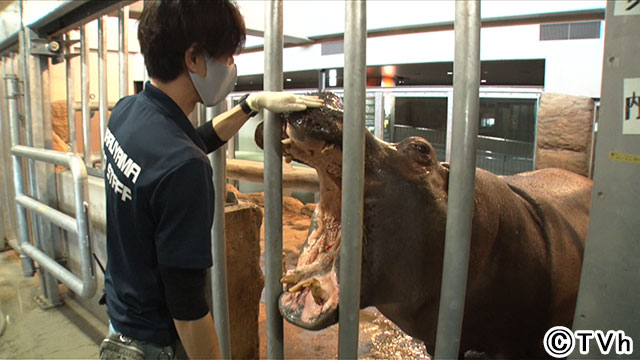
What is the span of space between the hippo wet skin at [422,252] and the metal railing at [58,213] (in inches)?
76.5

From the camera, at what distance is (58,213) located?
12.4 ft

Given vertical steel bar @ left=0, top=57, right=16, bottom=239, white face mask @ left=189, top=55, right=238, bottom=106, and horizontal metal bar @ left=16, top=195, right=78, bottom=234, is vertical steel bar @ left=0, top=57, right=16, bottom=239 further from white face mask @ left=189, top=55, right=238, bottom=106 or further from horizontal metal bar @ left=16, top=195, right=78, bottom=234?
white face mask @ left=189, top=55, right=238, bottom=106

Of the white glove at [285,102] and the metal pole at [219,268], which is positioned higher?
the white glove at [285,102]

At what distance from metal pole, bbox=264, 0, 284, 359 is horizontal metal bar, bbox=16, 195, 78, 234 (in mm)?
2246

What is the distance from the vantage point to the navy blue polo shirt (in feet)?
4.21

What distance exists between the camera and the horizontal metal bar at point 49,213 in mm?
3506

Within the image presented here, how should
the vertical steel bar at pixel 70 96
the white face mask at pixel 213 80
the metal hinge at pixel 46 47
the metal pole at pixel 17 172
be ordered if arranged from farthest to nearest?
→ the metal pole at pixel 17 172 → the vertical steel bar at pixel 70 96 → the metal hinge at pixel 46 47 → the white face mask at pixel 213 80

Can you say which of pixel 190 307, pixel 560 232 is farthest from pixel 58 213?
pixel 560 232

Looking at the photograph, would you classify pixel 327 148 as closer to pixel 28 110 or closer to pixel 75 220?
pixel 75 220

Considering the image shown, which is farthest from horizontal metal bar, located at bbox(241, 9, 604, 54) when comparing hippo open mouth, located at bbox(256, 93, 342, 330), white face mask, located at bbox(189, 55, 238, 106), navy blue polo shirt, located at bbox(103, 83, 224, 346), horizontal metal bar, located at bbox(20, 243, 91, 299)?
navy blue polo shirt, located at bbox(103, 83, 224, 346)

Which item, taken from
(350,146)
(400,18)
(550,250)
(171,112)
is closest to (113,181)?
(171,112)

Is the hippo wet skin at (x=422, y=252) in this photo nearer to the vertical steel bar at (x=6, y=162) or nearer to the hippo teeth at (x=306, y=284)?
the hippo teeth at (x=306, y=284)

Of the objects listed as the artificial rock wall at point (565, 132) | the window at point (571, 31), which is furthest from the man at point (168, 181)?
the window at point (571, 31)

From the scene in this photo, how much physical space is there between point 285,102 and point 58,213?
9.87ft
